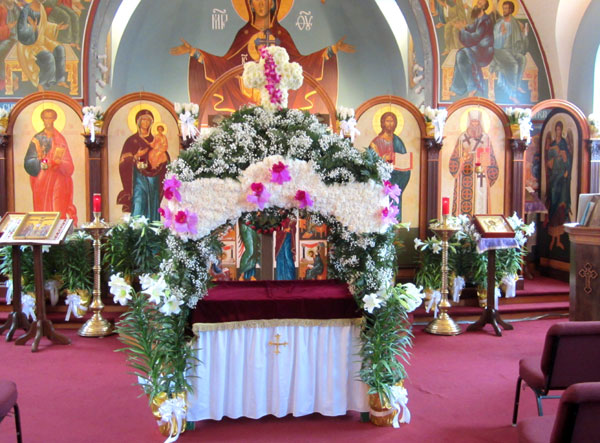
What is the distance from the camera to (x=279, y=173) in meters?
3.89

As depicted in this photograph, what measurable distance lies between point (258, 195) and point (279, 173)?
0.22 metres

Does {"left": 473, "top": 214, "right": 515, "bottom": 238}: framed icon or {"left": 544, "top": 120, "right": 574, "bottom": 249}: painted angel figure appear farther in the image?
{"left": 544, "top": 120, "right": 574, "bottom": 249}: painted angel figure

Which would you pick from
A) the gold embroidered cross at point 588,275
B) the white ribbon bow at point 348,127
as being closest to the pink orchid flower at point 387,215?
the gold embroidered cross at point 588,275

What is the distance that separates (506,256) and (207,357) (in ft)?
17.7

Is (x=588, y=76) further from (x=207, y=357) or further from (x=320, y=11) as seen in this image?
(x=207, y=357)

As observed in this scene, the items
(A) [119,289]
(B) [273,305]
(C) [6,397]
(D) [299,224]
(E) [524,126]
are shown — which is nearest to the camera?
(C) [6,397]

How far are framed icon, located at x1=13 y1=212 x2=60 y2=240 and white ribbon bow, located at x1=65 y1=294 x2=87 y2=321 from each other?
1161 millimetres

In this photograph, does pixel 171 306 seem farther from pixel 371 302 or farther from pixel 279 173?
pixel 371 302

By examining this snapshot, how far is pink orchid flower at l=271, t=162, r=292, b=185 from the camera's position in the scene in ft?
12.7

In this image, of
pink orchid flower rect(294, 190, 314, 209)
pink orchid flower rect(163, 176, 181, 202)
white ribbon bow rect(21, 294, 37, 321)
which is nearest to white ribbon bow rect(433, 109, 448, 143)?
pink orchid flower rect(294, 190, 314, 209)

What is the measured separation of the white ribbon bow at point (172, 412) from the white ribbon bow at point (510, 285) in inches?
222

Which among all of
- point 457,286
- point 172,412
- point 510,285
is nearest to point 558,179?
point 510,285

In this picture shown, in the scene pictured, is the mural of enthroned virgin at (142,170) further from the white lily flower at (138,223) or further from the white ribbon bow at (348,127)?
the white ribbon bow at (348,127)

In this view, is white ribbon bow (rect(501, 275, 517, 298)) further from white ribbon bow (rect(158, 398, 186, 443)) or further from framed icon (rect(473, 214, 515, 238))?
white ribbon bow (rect(158, 398, 186, 443))
